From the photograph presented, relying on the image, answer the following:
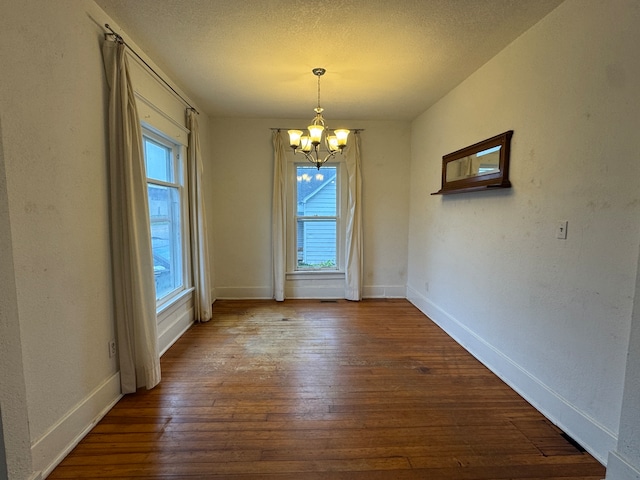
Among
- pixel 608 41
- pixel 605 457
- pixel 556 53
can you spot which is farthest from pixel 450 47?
pixel 605 457

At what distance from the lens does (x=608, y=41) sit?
1.64m

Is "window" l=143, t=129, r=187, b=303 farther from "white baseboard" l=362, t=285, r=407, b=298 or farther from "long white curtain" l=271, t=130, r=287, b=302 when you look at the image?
"white baseboard" l=362, t=285, r=407, b=298

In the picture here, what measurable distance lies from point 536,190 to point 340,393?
6.67 ft

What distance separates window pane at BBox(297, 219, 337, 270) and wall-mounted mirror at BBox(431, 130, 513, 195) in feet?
5.84

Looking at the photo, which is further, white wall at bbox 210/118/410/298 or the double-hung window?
the double-hung window

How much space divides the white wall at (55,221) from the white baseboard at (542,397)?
A: 276cm

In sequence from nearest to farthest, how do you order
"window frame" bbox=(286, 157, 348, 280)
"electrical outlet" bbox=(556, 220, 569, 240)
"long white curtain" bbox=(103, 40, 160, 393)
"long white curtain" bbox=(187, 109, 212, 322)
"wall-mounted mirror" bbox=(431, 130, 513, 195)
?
"electrical outlet" bbox=(556, 220, 569, 240) < "long white curtain" bbox=(103, 40, 160, 393) < "wall-mounted mirror" bbox=(431, 130, 513, 195) < "long white curtain" bbox=(187, 109, 212, 322) < "window frame" bbox=(286, 157, 348, 280)

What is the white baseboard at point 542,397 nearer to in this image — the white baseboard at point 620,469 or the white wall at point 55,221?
the white baseboard at point 620,469

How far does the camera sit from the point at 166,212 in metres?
3.22

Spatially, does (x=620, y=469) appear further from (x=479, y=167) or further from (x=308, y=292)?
(x=308, y=292)

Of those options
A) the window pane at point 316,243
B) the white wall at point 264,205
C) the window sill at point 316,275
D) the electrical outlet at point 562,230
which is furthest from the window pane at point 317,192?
the electrical outlet at point 562,230

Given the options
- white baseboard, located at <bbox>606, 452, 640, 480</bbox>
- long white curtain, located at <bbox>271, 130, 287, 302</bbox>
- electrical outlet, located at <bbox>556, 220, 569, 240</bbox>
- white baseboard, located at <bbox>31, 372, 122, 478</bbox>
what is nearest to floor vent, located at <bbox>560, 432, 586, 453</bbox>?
white baseboard, located at <bbox>606, 452, 640, 480</bbox>

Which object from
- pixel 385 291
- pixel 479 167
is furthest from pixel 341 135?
pixel 385 291

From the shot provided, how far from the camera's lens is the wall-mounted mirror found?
7.98 ft
